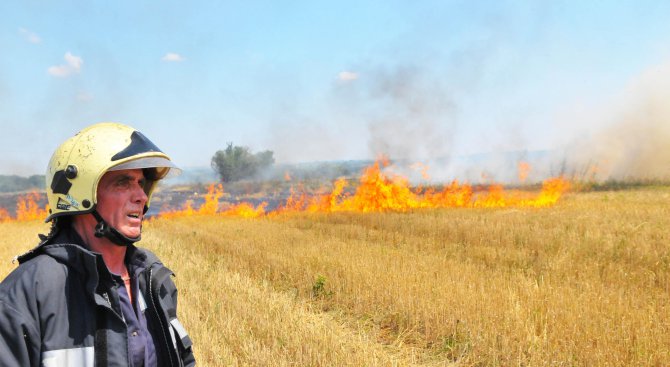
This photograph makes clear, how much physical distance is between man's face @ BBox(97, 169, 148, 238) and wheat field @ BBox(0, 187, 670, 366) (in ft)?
10.0

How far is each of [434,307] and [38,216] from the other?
40.6 m

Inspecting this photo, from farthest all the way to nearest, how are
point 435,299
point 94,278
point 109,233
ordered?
1. point 435,299
2. point 109,233
3. point 94,278

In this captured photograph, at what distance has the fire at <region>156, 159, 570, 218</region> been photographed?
2456cm

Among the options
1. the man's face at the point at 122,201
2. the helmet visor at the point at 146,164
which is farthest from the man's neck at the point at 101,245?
the helmet visor at the point at 146,164

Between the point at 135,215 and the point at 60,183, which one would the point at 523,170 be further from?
the point at 60,183

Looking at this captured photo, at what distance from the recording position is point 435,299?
712 cm

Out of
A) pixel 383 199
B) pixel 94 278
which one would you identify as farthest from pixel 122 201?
pixel 383 199

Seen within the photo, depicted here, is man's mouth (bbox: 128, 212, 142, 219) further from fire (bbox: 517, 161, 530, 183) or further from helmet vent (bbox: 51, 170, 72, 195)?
fire (bbox: 517, 161, 530, 183)

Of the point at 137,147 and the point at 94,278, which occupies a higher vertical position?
the point at 137,147

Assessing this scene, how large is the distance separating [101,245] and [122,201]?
286 millimetres

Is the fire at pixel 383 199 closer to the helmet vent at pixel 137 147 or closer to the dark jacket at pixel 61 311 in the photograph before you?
the helmet vent at pixel 137 147

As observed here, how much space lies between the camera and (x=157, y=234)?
18.8 meters

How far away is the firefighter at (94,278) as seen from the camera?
2.14 m

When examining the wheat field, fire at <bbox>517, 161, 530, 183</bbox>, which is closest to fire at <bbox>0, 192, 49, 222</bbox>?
the wheat field
